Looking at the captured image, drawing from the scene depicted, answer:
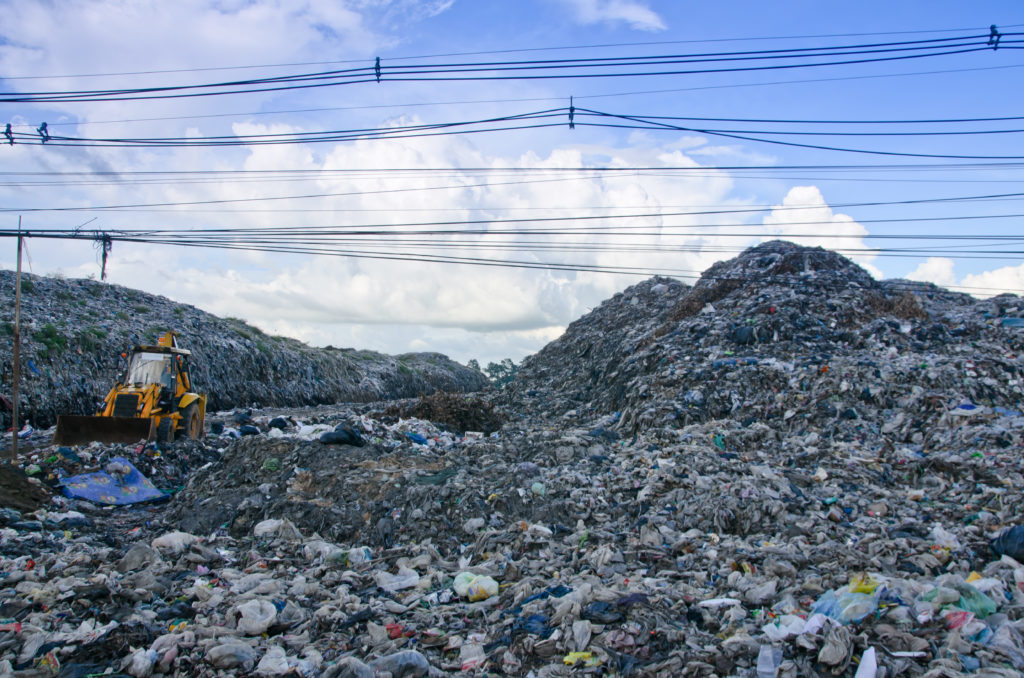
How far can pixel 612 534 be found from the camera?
585 cm

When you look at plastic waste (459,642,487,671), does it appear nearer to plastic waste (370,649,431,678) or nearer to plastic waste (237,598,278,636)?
plastic waste (370,649,431,678)

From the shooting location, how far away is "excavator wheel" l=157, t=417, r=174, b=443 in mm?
9562

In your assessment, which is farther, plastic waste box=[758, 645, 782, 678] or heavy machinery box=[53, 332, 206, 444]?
heavy machinery box=[53, 332, 206, 444]

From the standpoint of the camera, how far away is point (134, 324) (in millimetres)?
17828

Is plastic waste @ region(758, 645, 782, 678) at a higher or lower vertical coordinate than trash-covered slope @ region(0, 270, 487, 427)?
lower

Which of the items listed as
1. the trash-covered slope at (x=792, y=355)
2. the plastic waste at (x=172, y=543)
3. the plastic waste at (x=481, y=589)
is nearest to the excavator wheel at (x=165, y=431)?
the plastic waste at (x=172, y=543)

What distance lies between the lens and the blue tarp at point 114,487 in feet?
25.3

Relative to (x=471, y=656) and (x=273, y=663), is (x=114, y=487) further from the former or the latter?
(x=471, y=656)

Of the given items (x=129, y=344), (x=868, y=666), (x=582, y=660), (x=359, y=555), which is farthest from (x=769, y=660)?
(x=129, y=344)

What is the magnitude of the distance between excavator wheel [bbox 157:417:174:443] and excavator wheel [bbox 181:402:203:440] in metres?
0.44

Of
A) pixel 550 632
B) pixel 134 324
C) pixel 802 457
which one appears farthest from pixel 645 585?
pixel 134 324

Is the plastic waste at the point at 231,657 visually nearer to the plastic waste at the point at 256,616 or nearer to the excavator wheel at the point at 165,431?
the plastic waste at the point at 256,616

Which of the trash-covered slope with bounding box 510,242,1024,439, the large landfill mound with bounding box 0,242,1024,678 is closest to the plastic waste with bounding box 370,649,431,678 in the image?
the large landfill mound with bounding box 0,242,1024,678

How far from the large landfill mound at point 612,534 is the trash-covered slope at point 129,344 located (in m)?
5.29
